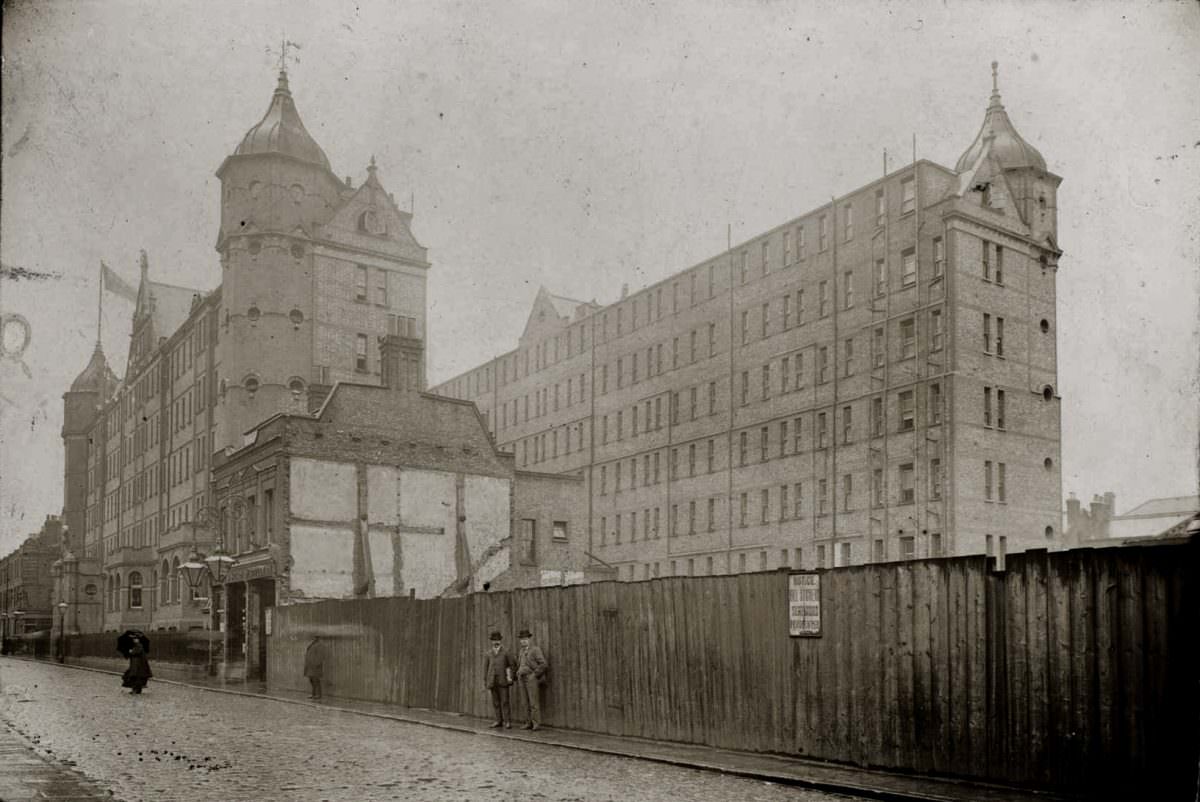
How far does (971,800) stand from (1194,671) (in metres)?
2.45

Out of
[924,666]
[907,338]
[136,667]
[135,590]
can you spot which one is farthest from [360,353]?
[924,666]

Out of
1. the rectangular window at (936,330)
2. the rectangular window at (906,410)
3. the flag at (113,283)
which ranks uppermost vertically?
the rectangular window at (936,330)

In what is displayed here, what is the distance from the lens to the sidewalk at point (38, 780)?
1102 cm

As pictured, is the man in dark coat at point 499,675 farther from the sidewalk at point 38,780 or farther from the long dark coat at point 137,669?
the long dark coat at point 137,669

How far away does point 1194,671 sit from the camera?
1083cm

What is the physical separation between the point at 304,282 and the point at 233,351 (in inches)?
226

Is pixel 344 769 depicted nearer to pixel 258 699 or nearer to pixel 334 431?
pixel 258 699

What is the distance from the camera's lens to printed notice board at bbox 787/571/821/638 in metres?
15.3

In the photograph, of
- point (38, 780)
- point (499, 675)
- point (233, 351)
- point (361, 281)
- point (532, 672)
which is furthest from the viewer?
point (233, 351)

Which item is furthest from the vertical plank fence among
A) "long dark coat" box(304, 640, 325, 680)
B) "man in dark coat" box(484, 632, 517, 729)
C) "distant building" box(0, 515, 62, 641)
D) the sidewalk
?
"distant building" box(0, 515, 62, 641)

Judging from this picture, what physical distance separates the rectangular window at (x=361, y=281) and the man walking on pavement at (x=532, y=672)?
2606 centimetres

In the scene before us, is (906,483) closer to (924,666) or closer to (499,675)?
(499,675)

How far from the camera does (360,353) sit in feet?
166

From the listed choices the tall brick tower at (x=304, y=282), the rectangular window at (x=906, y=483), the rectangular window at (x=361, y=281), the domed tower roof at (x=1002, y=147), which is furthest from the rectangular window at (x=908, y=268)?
the rectangular window at (x=361, y=281)
